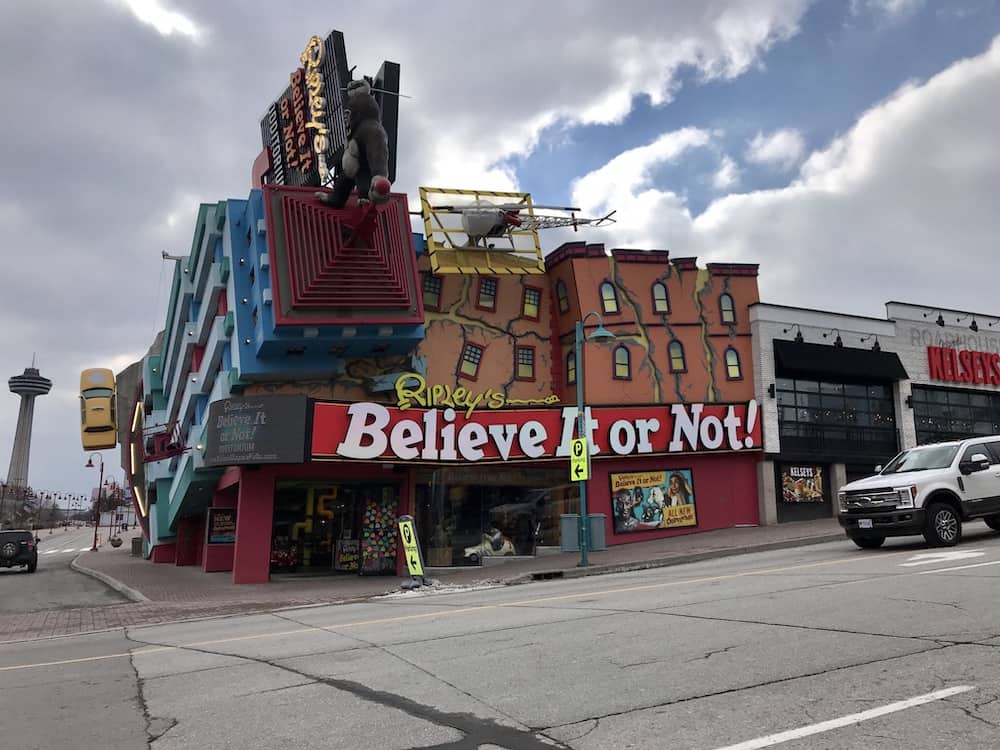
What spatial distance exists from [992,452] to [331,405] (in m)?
16.5

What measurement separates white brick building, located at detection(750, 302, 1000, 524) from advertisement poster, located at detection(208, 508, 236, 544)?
19365 mm

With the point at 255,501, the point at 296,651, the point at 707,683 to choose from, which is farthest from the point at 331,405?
the point at 707,683

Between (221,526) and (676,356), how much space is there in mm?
17921

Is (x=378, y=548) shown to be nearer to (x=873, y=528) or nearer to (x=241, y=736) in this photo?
(x=873, y=528)

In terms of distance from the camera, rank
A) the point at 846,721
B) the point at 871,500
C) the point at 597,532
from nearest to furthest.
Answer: the point at 846,721
the point at 871,500
the point at 597,532

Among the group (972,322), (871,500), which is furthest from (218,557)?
(972,322)

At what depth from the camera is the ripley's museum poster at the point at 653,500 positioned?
26594mm

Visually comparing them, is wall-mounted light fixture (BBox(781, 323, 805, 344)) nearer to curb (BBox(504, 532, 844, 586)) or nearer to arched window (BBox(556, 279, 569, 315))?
arched window (BBox(556, 279, 569, 315))

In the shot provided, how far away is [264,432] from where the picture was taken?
2220 centimetres

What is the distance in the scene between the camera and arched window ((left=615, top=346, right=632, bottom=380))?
27.8 m

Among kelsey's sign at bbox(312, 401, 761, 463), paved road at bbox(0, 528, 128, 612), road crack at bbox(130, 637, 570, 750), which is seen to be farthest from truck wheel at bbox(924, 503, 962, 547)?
paved road at bbox(0, 528, 128, 612)

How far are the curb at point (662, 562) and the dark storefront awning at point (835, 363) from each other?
9535 mm

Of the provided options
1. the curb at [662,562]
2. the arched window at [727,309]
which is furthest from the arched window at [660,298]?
the curb at [662,562]

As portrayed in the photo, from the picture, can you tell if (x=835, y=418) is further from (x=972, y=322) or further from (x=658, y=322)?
(x=972, y=322)
